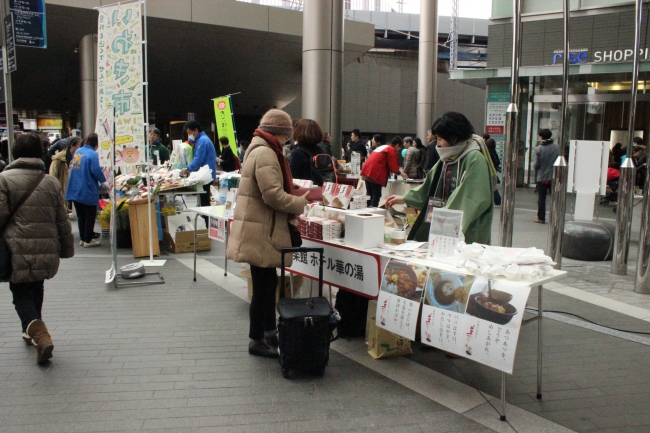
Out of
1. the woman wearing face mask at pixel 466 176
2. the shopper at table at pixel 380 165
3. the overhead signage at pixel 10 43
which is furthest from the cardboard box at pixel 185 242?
the woman wearing face mask at pixel 466 176

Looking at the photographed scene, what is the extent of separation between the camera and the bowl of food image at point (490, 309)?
302 centimetres

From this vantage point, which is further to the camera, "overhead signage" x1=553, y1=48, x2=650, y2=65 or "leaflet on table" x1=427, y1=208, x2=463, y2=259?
"overhead signage" x1=553, y1=48, x2=650, y2=65

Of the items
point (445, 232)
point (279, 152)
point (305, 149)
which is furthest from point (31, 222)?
point (445, 232)

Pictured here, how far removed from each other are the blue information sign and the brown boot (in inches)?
216

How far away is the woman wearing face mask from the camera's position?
3.85m

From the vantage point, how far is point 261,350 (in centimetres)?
412

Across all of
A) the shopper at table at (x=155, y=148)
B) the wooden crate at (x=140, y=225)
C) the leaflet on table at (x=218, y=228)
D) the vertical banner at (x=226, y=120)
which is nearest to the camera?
the leaflet on table at (x=218, y=228)

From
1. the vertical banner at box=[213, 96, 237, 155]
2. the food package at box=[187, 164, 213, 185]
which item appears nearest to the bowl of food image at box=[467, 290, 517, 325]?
the food package at box=[187, 164, 213, 185]

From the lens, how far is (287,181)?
12.9 ft

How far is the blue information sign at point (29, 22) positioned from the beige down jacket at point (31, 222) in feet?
15.9

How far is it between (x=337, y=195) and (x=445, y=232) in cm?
111

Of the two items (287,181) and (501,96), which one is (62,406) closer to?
(287,181)

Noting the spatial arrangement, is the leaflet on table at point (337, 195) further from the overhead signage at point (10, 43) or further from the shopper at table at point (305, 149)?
the overhead signage at point (10, 43)

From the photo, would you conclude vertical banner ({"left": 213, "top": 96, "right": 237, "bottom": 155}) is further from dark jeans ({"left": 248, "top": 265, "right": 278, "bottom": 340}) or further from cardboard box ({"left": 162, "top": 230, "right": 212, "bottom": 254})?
dark jeans ({"left": 248, "top": 265, "right": 278, "bottom": 340})
